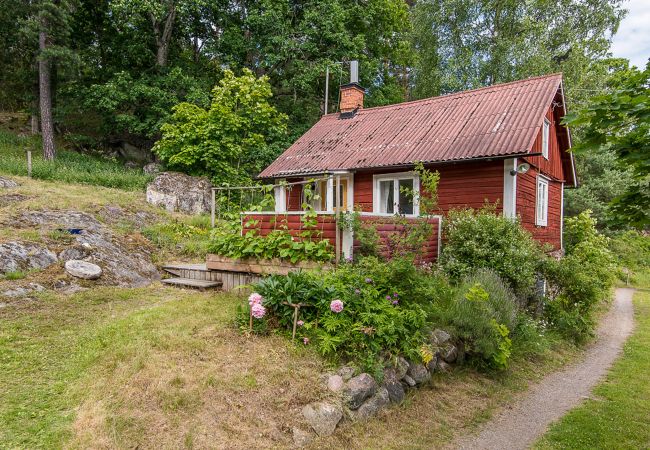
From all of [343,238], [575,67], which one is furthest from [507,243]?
[575,67]

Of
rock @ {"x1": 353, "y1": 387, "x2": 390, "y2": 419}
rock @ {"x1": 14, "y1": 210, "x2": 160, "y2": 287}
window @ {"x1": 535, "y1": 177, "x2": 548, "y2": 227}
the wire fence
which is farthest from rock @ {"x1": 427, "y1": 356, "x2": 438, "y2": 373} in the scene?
window @ {"x1": 535, "y1": 177, "x2": 548, "y2": 227}

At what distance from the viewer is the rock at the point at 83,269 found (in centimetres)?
700

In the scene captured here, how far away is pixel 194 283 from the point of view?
7.13 meters

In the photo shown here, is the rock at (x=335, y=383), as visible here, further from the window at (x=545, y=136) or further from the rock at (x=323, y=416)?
the window at (x=545, y=136)

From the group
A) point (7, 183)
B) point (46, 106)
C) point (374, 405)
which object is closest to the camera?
point (374, 405)

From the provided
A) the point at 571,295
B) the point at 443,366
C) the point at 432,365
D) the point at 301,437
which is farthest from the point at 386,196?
the point at 301,437

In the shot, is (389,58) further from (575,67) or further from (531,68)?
(575,67)

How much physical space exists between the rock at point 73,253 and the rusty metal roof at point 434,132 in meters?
6.04

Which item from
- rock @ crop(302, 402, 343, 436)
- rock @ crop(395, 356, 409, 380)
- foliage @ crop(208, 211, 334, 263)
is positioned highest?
foliage @ crop(208, 211, 334, 263)

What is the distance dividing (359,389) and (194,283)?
4.29 m

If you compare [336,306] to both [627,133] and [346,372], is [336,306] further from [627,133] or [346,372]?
[627,133]

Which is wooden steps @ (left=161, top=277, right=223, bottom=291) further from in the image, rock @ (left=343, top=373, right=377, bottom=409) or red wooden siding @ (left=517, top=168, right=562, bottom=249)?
red wooden siding @ (left=517, top=168, right=562, bottom=249)

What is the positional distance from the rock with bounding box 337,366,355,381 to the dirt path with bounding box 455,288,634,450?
4.19ft

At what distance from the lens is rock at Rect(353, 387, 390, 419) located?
3.89m
